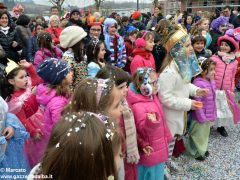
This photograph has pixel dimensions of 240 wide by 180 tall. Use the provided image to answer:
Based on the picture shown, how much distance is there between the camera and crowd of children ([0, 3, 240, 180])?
1.19 meters

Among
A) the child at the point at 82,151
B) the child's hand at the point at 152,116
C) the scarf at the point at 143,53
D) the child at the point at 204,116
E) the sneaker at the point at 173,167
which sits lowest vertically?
the sneaker at the point at 173,167

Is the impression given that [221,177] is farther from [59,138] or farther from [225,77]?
[59,138]

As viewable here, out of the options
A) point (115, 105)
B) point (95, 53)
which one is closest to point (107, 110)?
point (115, 105)

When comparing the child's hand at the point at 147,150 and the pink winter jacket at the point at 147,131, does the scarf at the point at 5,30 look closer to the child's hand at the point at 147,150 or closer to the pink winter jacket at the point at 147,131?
the pink winter jacket at the point at 147,131

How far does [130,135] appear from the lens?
8.34 ft

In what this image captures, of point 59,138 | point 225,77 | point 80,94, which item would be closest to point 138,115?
point 80,94

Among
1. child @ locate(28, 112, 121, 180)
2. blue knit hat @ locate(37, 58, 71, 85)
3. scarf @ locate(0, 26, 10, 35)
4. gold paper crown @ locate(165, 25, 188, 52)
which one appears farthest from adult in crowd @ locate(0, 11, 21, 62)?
child @ locate(28, 112, 121, 180)

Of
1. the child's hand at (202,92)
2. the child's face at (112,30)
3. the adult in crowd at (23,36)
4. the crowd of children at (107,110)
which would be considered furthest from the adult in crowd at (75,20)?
the child's hand at (202,92)

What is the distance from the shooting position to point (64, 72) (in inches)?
116

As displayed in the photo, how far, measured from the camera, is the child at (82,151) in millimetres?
1131

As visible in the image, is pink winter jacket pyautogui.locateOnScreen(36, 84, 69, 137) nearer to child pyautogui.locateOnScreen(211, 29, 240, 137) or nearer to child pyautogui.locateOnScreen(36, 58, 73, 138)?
child pyautogui.locateOnScreen(36, 58, 73, 138)

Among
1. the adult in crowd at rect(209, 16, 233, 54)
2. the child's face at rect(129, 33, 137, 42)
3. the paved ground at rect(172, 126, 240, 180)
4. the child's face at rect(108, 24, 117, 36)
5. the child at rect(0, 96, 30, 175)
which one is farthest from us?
the adult in crowd at rect(209, 16, 233, 54)

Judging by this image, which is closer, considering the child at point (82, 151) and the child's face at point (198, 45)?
the child at point (82, 151)

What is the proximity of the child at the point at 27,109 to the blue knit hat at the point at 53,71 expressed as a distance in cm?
23
